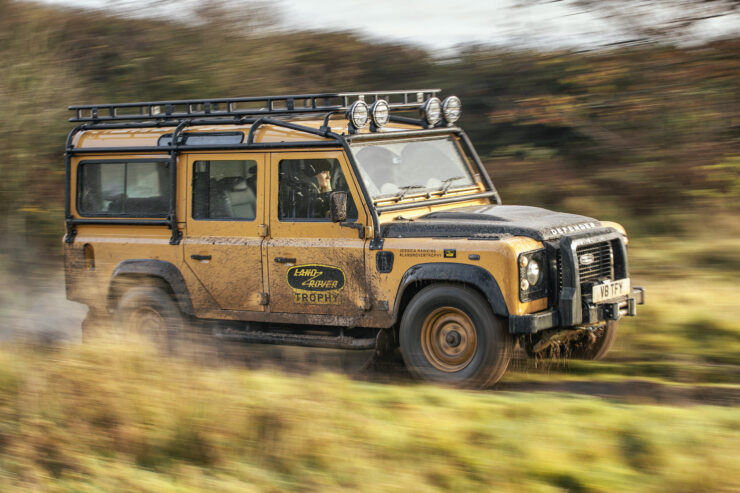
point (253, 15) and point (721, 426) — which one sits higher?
point (253, 15)

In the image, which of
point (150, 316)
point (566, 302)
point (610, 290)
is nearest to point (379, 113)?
point (566, 302)

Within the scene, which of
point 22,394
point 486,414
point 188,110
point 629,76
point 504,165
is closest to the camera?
point 486,414

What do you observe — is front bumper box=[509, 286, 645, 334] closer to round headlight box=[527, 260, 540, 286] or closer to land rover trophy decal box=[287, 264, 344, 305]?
round headlight box=[527, 260, 540, 286]

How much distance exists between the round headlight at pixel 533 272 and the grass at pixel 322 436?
785 millimetres

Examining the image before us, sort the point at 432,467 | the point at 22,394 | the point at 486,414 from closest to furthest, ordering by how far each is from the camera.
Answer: the point at 432,467, the point at 486,414, the point at 22,394

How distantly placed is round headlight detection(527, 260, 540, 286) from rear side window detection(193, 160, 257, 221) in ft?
7.70

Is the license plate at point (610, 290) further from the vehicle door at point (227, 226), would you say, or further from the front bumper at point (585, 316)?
the vehicle door at point (227, 226)

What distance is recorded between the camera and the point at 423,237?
21.0 ft

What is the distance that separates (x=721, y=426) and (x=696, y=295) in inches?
142

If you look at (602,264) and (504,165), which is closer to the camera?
(602,264)

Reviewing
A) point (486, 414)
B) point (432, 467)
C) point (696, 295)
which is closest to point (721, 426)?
point (486, 414)

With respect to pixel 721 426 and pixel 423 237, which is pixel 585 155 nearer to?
pixel 423 237

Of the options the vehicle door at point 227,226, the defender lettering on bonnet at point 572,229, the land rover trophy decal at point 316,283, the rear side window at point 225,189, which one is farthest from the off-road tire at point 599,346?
the rear side window at point 225,189

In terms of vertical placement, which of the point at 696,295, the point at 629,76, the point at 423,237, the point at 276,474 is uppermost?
the point at 629,76
